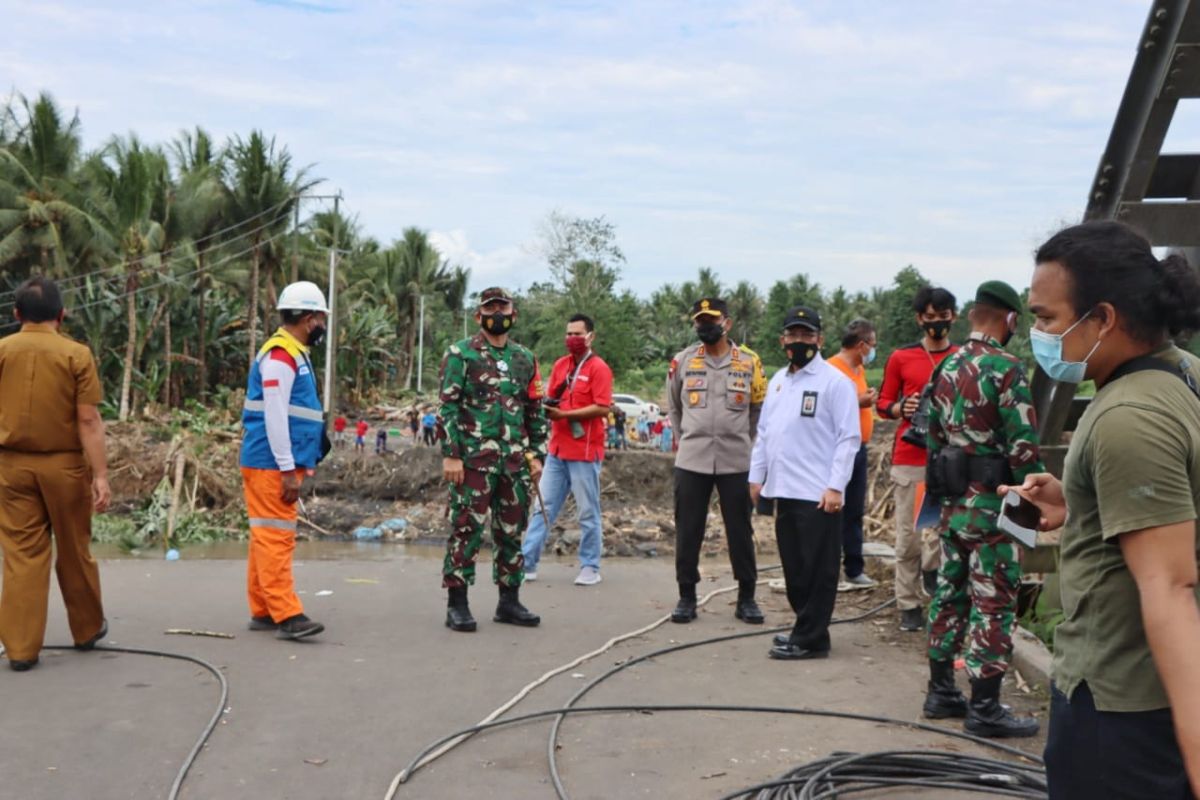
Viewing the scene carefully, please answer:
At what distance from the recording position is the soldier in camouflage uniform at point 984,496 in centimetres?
504

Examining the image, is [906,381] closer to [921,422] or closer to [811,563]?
[921,422]

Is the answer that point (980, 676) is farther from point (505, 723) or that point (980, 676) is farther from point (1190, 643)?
point (1190, 643)

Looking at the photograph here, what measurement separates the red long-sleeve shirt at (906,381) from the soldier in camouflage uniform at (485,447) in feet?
8.02

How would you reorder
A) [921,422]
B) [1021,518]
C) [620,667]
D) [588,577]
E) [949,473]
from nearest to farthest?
[1021,518]
[949,473]
[921,422]
[620,667]
[588,577]

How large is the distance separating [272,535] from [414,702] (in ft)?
5.45

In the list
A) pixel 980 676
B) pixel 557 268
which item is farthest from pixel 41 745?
pixel 557 268

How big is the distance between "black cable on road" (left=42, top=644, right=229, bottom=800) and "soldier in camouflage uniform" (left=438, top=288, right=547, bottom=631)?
1.69 metres

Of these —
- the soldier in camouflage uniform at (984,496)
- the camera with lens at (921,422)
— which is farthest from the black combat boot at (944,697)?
the camera with lens at (921,422)

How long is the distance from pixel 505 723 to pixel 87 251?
122 feet

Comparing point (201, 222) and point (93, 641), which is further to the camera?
point (201, 222)

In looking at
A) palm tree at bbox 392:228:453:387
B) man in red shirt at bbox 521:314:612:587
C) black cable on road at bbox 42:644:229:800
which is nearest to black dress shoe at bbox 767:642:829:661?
man in red shirt at bbox 521:314:612:587

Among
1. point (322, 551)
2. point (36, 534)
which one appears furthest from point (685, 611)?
point (322, 551)

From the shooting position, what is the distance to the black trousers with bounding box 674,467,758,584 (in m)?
7.74

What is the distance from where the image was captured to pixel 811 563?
6.62m
